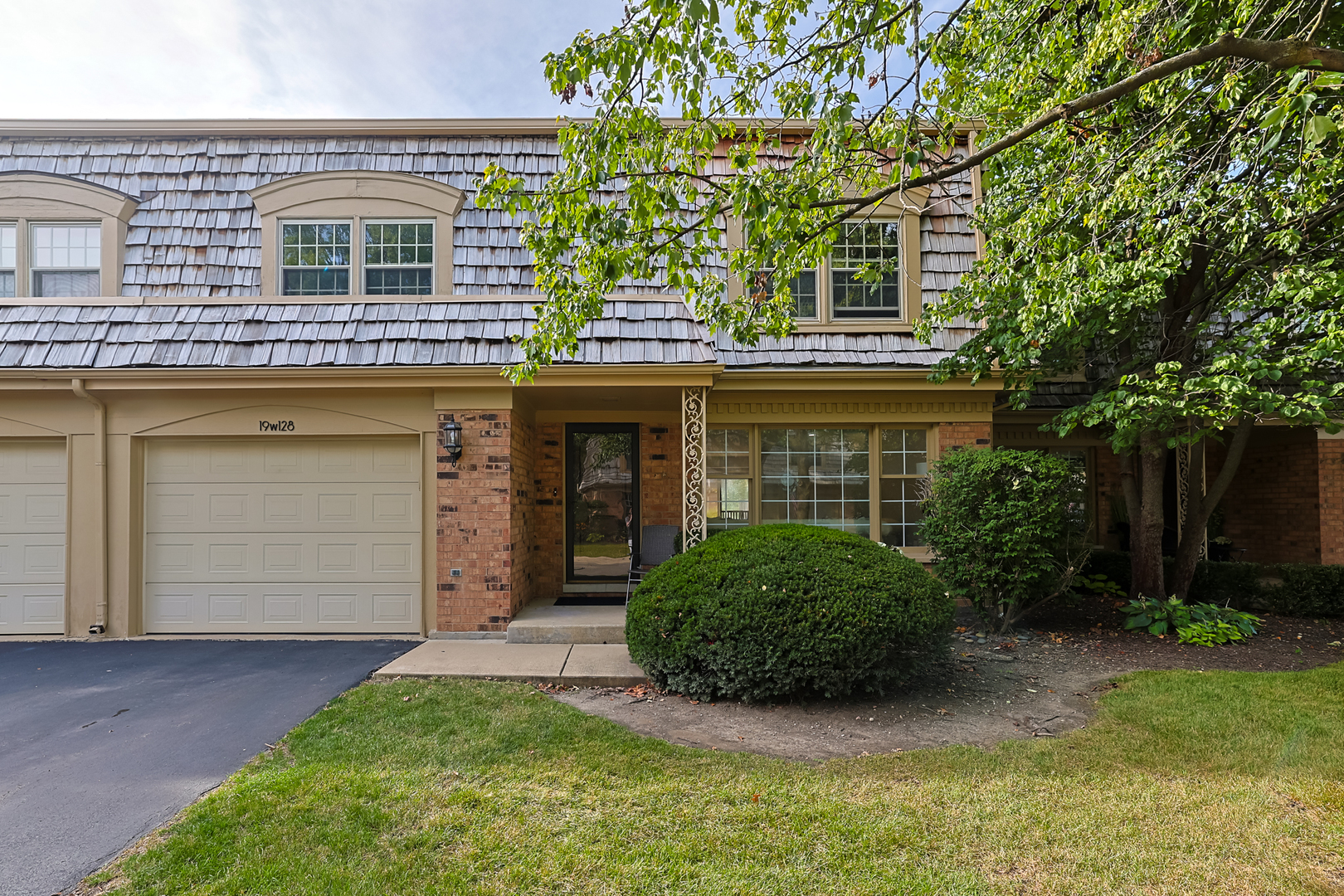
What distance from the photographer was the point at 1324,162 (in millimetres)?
5145

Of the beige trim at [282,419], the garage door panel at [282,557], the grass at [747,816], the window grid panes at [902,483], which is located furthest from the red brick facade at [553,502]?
the grass at [747,816]

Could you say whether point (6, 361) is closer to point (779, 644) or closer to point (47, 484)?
point (47, 484)

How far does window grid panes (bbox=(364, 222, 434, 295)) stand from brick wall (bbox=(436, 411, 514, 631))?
6.22 feet

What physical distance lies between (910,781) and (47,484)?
9139mm

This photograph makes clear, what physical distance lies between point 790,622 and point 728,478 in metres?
3.94

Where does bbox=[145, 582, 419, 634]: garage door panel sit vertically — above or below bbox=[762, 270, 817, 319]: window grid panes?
below

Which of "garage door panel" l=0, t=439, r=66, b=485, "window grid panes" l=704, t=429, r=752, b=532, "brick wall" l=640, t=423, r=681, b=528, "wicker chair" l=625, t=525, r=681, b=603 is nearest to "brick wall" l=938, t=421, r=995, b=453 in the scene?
"window grid panes" l=704, t=429, r=752, b=532

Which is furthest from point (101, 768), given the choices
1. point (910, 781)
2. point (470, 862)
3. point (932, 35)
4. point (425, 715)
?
point (932, 35)

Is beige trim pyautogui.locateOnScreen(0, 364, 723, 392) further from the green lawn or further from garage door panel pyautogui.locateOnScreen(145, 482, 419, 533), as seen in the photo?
the green lawn

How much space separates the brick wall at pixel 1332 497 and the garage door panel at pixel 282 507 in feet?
38.9

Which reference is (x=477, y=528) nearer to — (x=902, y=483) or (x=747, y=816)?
(x=747, y=816)

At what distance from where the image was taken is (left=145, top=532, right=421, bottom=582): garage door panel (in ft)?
25.7

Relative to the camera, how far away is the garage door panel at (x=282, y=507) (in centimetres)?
786

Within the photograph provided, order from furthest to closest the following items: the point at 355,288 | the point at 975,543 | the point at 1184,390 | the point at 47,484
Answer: the point at 355,288 < the point at 47,484 < the point at 975,543 < the point at 1184,390
